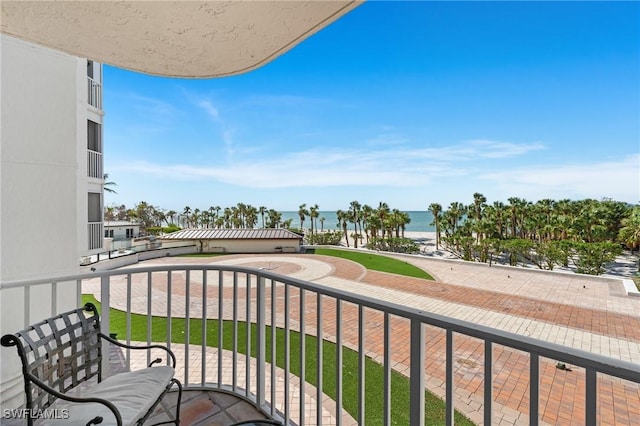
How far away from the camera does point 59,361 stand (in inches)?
55.6

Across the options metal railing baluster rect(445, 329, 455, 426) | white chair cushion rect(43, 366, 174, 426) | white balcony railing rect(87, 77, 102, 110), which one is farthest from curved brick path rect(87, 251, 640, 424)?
white balcony railing rect(87, 77, 102, 110)

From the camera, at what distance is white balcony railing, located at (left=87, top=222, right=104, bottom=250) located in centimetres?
767

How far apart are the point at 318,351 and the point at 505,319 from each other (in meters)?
7.45

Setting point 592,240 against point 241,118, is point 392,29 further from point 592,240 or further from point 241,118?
point 592,240

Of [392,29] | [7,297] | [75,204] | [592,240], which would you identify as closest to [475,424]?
[7,297]

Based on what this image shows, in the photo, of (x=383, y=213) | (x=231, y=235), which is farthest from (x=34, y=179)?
(x=383, y=213)

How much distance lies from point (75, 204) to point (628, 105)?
3106 cm

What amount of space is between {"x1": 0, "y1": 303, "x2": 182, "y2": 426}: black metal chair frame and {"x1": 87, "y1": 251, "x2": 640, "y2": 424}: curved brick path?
0.91m

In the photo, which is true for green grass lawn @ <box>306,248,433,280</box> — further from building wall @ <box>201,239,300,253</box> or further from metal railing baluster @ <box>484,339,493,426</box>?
metal railing baluster @ <box>484,339,493,426</box>

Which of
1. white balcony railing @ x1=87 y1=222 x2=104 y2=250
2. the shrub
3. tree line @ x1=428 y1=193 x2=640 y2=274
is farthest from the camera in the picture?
the shrub

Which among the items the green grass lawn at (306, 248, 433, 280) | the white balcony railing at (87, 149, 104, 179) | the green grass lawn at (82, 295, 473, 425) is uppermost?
the white balcony railing at (87, 149, 104, 179)

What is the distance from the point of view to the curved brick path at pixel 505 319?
12.5 ft

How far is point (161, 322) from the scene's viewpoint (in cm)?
624

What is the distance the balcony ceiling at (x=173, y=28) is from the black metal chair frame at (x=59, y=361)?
149cm
